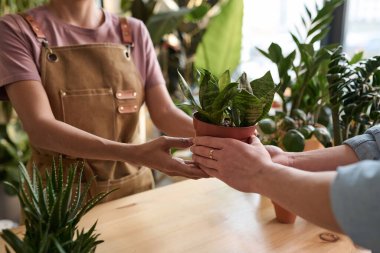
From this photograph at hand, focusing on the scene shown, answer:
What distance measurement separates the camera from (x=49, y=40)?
4.88ft

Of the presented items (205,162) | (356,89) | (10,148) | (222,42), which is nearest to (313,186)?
(205,162)

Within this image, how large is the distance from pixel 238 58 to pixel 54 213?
1811 millimetres

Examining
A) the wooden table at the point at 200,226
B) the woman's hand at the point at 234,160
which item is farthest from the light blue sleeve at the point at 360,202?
the wooden table at the point at 200,226

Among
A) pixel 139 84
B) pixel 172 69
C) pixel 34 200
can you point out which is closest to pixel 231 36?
pixel 172 69

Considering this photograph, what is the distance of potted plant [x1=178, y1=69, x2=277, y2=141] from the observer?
3.22 ft

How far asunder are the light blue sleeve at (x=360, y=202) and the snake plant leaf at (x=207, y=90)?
0.38m

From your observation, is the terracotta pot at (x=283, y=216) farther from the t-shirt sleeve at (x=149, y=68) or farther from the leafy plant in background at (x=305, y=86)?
the t-shirt sleeve at (x=149, y=68)

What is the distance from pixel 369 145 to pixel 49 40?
1.10 m

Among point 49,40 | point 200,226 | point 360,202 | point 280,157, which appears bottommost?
point 200,226

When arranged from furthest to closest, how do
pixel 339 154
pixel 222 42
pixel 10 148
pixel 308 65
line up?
pixel 10 148 → pixel 222 42 → pixel 308 65 → pixel 339 154

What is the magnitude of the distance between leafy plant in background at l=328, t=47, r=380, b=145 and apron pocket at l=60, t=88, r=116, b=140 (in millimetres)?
781

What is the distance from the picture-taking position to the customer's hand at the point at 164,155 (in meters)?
1.19

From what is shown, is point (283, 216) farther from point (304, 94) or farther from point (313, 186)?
point (304, 94)

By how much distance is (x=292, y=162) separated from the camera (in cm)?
119
